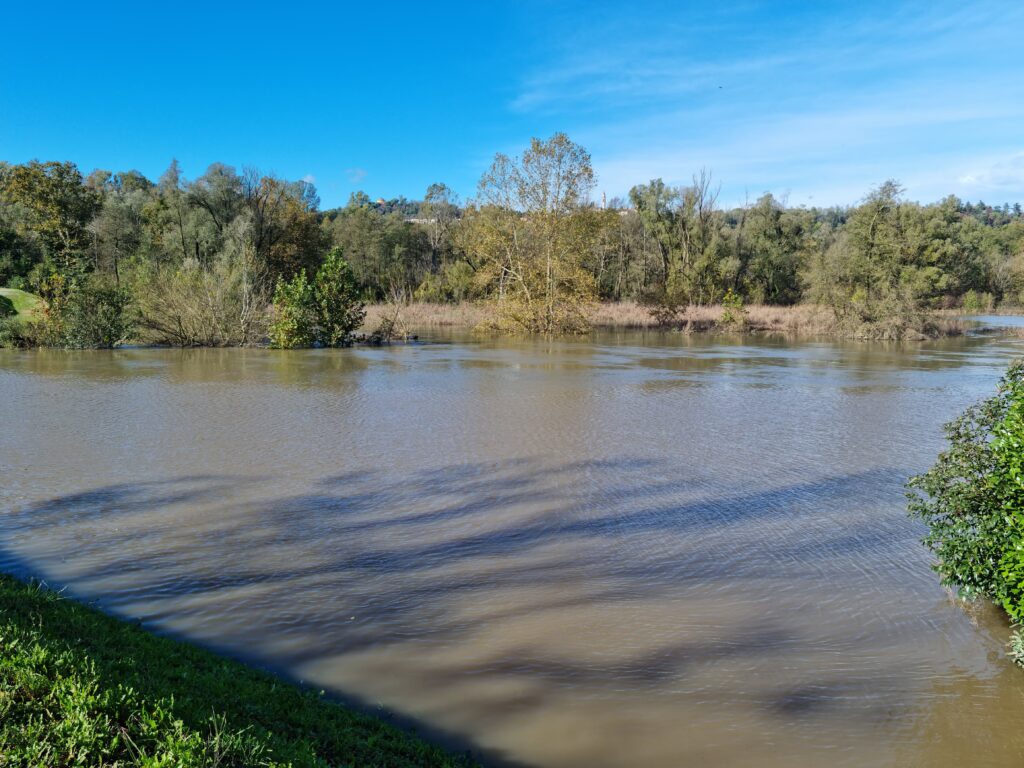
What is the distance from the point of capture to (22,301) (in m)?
28.6

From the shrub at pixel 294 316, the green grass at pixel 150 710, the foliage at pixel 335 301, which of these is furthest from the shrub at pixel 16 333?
the green grass at pixel 150 710

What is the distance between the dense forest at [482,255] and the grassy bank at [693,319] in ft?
3.50

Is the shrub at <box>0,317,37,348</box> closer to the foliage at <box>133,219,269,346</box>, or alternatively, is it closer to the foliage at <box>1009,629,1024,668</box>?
the foliage at <box>133,219,269,346</box>

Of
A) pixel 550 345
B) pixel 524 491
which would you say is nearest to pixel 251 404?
pixel 524 491

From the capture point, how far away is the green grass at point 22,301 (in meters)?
27.3

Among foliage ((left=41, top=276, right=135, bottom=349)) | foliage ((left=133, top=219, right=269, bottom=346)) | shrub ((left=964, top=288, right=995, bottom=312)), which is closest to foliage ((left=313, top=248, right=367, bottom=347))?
foliage ((left=133, top=219, right=269, bottom=346))

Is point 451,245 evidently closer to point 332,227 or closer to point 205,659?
point 332,227

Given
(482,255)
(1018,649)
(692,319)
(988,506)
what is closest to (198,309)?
(482,255)

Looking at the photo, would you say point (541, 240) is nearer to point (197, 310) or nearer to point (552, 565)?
point (197, 310)

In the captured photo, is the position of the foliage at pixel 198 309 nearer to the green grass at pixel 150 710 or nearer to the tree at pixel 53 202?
the tree at pixel 53 202

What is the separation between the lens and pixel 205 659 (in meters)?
4.32

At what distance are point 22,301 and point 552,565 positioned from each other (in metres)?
30.5

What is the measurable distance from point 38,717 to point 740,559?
5648 mm

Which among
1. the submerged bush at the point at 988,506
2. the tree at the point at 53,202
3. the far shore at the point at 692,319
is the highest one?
the tree at the point at 53,202
